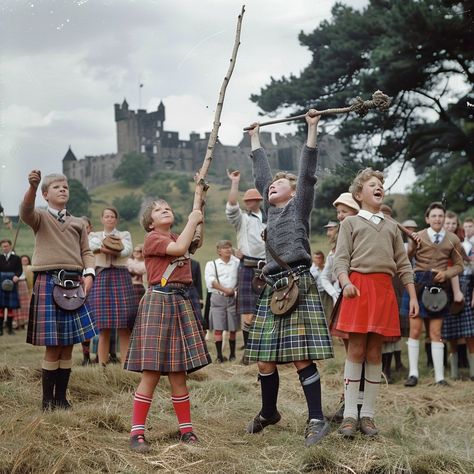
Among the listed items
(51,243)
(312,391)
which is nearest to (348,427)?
(312,391)

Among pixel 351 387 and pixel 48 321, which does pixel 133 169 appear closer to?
pixel 48 321

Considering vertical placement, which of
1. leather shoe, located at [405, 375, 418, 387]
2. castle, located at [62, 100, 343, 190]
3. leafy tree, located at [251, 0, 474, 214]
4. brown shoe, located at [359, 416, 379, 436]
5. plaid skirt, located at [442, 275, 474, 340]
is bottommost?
leather shoe, located at [405, 375, 418, 387]

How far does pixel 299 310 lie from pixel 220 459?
1.02 m

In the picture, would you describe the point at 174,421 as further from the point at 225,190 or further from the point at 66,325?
the point at 225,190

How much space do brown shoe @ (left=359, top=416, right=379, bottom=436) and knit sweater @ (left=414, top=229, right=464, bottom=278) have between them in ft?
9.92

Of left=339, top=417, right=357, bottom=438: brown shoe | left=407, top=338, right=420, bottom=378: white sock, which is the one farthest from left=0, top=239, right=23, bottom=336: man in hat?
left=339, top=417, right=357, bottom=438: brown shoe

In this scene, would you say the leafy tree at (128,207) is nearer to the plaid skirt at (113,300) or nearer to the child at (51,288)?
the plaid skirt at (113,300)

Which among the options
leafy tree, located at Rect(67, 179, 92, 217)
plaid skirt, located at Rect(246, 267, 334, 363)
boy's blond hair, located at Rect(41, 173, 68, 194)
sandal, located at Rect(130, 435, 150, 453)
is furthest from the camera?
leafy tree, located at Rect(67, 179, 92, 217)

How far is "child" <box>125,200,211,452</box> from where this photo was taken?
4.39 meters

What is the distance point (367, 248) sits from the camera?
4895 millimetres

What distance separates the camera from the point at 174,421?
4.92m

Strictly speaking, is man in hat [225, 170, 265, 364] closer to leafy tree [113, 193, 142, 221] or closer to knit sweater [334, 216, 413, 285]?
knit sweater [334, 216, 413, 285]

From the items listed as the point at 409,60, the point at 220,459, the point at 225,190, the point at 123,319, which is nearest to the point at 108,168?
the point at 225,190

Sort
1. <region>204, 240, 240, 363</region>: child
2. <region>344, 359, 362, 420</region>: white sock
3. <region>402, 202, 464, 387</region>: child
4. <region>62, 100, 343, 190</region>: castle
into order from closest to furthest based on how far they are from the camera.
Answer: <region>344, 359, 362, 420</region>: white sock
<region>402, 202, 464, 387</region>: child
<region>204, 240, 240, 363</region>: child
<region>62, 100, 343, 190</region>: castle
